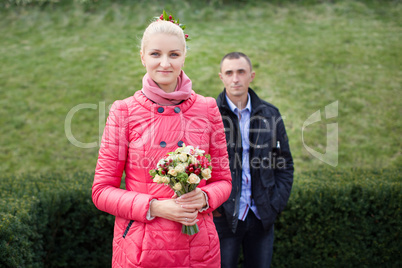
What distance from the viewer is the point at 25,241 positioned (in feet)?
10.7

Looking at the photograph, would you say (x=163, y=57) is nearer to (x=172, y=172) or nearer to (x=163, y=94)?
(x=163, y=94)

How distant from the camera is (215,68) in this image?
9.45 m

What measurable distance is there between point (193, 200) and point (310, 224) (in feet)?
10.2

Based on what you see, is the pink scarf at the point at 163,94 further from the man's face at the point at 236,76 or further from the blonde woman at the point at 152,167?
the man's face at the point at 236,76

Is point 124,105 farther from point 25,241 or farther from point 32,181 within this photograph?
point 32,181

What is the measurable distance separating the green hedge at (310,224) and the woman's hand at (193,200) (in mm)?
2582

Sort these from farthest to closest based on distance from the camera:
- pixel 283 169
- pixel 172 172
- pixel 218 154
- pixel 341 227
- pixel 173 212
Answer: pixel 341 227
pixel 283 169
pixel 218 154
pixel 173 212
pixel 172 172

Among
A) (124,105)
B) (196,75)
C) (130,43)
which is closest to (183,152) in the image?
(124,105)

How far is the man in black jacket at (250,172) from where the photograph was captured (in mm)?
3479

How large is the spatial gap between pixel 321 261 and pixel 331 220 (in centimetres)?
61

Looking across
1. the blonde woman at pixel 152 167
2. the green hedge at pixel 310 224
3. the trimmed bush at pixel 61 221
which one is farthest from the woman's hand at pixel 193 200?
the green hedge at pixel 310 224

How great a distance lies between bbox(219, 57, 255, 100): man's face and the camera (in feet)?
12.3

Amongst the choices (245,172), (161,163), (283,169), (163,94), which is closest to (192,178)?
(161,163)

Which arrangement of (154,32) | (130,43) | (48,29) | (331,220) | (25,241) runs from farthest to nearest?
(48,29) < (130,43) < (331,220) < (25,241) < (154,32)
